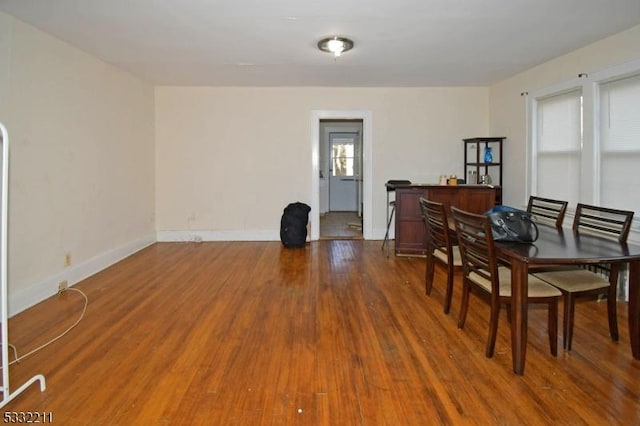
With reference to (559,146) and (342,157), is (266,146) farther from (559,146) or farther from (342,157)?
(342,157)

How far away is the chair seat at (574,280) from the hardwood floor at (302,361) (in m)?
0.42

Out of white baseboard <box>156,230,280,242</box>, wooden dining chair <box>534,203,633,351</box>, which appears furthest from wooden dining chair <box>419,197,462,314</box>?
white baseboard <box>156,230,280,242</box>

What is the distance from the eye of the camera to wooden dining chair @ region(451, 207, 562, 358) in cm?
237

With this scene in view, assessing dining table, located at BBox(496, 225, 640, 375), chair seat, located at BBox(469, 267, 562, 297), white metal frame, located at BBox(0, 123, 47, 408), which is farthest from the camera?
chair seat, located at BBox(469, 267, 562, 297)

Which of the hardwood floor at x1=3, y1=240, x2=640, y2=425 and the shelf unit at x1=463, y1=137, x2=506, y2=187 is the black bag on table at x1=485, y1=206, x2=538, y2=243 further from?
the shelf unit at x1=463, y1=137, x2=506, y2=187

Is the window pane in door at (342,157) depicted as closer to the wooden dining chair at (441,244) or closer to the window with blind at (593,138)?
the window with blind at (593,138)

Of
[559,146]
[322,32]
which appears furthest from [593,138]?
[322,32]

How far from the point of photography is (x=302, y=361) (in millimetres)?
2510

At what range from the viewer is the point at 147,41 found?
3.92 m

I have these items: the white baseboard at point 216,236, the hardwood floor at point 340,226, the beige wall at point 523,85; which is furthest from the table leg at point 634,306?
the white baseboard at point 216,236

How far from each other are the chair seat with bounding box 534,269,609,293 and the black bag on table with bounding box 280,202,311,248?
363cm

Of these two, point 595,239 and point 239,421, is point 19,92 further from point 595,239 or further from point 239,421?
point 595,239

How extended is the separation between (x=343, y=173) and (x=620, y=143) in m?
7.02

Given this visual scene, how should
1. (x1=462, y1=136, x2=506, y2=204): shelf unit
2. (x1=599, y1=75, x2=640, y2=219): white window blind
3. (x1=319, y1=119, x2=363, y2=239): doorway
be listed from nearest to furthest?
(x1=599, y1=75, x2=640, y2=219): white window blind, (x1=462, y1=136, x2=506, y2=204): shelf unit, (x1=319, y1=119, x2=363, y2=239): doorway
